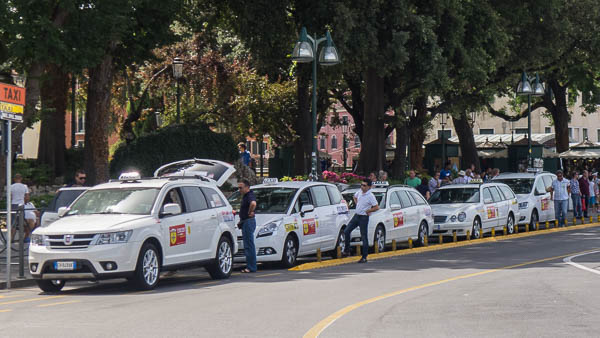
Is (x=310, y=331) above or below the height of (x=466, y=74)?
below

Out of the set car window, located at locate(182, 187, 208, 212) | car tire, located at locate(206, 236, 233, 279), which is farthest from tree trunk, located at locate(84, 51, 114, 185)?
car window, located at locate(182, 187, 208, 212)

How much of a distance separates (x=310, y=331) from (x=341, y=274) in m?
7.13

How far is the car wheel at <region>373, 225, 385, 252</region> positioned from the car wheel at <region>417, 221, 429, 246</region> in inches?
81.7

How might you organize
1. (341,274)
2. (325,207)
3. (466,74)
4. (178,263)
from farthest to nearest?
(466,74) → (325,207) → (341,274) → (178,263)

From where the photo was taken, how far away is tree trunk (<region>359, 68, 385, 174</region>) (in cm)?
3725

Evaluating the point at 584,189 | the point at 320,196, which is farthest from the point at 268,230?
the point at 584,189

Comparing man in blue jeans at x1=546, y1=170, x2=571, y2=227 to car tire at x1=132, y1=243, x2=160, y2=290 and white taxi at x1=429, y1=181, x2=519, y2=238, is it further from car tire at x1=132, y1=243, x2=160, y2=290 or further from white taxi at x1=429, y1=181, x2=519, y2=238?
car tire at x1=132, y1=243, x2=160, y2=290

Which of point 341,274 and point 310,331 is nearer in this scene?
point 310,331

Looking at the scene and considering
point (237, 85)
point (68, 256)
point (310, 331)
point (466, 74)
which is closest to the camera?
point (310, 331)

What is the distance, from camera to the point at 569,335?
936cm

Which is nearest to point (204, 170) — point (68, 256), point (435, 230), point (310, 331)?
point (68, 256)

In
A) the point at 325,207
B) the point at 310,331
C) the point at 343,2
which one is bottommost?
the point at 310,331

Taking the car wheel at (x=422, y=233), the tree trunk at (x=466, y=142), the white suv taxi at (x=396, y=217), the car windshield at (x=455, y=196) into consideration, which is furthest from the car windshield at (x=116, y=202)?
the tree trunk at (x=466, y=142)

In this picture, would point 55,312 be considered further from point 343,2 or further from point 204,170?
point 343,2
